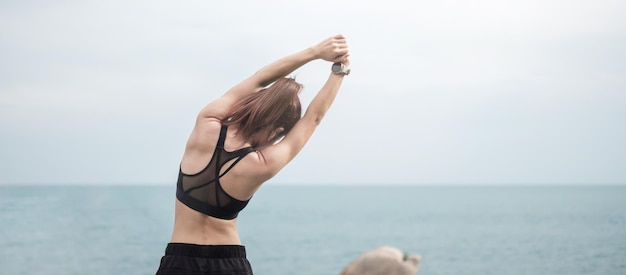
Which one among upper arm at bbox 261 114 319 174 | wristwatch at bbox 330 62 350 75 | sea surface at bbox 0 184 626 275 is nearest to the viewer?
upper arm at bbox 261 114 319 174

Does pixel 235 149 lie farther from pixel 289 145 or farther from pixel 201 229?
pixel 201 229

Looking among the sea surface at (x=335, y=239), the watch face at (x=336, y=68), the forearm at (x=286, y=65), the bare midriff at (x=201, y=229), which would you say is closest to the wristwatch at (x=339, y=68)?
the watch face at (x=336, y=68)

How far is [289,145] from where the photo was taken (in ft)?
10.8

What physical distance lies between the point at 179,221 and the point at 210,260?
220mm

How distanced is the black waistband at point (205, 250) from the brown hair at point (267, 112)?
473mm

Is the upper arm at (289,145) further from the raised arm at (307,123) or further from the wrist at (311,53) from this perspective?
the wrist at (311,53)

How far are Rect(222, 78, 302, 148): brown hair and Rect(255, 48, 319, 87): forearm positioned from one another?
0.03m

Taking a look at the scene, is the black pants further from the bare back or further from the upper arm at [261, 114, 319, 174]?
the upper arm at [261, 114, 319, 174]

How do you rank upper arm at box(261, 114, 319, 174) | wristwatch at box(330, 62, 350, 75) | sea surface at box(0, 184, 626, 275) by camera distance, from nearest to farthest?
upper arm at box(261, 114, 319, 174), wristwatch at box(330, 62, 350, 75), sea surface at box(0, 184, 626, 275)

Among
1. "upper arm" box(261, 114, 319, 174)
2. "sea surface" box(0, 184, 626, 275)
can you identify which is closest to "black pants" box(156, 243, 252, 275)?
"upper arm" box(261, 114, 319, 174)

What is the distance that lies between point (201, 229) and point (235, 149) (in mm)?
398

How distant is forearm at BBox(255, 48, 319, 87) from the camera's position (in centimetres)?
327

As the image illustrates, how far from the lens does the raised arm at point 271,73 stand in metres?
3.27

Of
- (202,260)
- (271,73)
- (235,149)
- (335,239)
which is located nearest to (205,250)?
(202,260)
